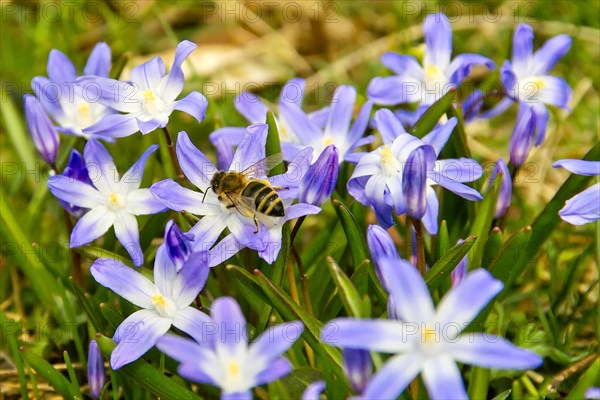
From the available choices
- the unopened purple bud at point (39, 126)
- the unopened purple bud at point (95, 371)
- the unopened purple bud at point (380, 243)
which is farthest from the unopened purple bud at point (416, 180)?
the unopened purple bud at point (39, 126)

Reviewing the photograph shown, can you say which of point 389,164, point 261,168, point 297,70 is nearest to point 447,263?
point 389,164

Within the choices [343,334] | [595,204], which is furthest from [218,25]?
[343,334]

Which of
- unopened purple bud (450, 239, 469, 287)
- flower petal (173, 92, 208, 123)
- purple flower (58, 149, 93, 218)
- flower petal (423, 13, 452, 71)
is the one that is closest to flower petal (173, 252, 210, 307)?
flower petal (173, 92, 208, 123)

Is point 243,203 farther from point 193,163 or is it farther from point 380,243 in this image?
point 380,243

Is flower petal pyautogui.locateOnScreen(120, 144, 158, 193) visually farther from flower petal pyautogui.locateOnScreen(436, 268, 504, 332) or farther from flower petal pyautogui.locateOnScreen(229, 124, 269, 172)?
flower petal pyautogui.locateOnScreen(436, 268, 504, 332)

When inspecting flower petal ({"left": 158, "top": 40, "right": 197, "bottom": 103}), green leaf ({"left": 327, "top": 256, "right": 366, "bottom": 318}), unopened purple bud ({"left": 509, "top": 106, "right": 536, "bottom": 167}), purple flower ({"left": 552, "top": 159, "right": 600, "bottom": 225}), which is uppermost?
flower petal ({"left": 158, "top": 40, "right": 197, "bottom": 103})

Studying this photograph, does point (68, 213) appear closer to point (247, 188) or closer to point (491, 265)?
point (247, 188)
